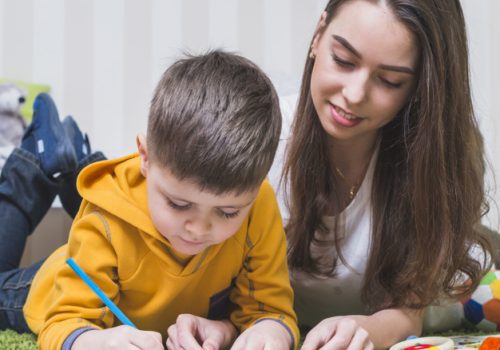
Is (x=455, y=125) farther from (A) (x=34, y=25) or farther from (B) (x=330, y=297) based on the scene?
(A) (x=34, y=25)

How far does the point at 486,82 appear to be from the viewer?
6.41 feet

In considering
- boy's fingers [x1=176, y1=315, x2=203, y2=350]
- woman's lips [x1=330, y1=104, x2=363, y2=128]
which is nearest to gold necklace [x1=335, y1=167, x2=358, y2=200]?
woman's lips [x1=330, y1=104, x2=363, y2=128]

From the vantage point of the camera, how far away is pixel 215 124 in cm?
74

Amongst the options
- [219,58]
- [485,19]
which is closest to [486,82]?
[485,19]

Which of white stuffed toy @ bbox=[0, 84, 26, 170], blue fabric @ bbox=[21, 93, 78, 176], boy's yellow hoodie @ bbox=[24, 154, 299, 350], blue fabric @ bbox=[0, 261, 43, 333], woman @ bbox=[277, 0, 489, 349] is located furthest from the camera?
white stuffed toy @ bbox=[0, 84, 26, 170]

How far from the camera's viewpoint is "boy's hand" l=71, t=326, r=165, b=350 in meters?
0.75

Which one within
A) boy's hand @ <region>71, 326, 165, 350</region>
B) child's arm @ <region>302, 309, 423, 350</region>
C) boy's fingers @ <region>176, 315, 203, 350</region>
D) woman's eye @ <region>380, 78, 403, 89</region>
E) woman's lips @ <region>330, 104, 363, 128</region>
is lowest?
child's arm @ <region>302, 309, 423, 350</region>

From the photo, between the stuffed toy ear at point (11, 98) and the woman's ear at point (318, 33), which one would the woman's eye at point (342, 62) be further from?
the stuffed toy ear at point (11, 98)

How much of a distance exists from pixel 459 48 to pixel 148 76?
89 cm

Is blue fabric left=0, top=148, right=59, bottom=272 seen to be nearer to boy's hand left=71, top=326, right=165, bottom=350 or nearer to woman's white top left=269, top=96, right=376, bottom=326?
woman's white top left=269, top=96, right=376, bottom=326

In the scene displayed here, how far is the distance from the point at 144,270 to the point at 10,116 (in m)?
0.88

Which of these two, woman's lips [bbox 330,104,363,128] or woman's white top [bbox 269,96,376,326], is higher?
woman's lips [bbox 330,104,363,128]

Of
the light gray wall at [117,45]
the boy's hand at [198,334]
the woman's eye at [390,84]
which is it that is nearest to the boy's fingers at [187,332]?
the boy's hand at [198,334]

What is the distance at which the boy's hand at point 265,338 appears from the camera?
81cm
